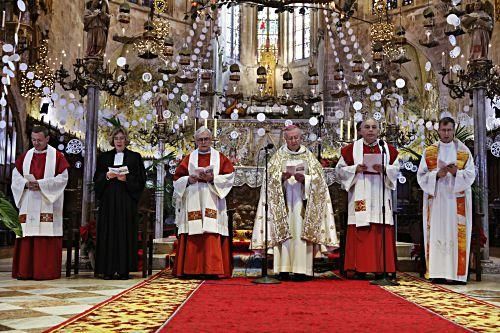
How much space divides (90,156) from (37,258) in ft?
6.97

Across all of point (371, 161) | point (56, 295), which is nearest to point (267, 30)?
point (371, 161)

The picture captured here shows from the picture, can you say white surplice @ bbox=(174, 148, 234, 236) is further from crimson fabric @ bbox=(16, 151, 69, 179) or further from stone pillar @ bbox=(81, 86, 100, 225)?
stone pillar @ bbox=(81, 86, 100, 225)

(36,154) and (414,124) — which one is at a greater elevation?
(414,124)

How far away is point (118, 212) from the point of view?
8055 mm

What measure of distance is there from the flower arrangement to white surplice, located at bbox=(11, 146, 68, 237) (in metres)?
0.86

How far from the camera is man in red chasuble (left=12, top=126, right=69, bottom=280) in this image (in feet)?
26.1

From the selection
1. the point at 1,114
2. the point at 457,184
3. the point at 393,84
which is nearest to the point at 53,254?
the point at 457,184

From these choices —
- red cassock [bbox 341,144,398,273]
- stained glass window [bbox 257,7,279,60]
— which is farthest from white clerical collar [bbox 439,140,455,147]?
stained glass window [bbox 257,7,279,60]

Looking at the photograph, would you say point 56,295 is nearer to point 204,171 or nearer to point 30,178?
point 30,178

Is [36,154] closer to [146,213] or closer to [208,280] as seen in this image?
[146,213]

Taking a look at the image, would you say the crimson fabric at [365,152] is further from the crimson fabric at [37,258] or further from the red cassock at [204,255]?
the crimson fabric at [37,258]

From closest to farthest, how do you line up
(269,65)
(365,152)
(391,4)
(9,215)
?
(9,215) < (365,152) < (391,4) < (269,65)

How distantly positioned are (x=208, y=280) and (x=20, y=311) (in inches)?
122

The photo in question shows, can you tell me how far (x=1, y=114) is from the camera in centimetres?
1400
